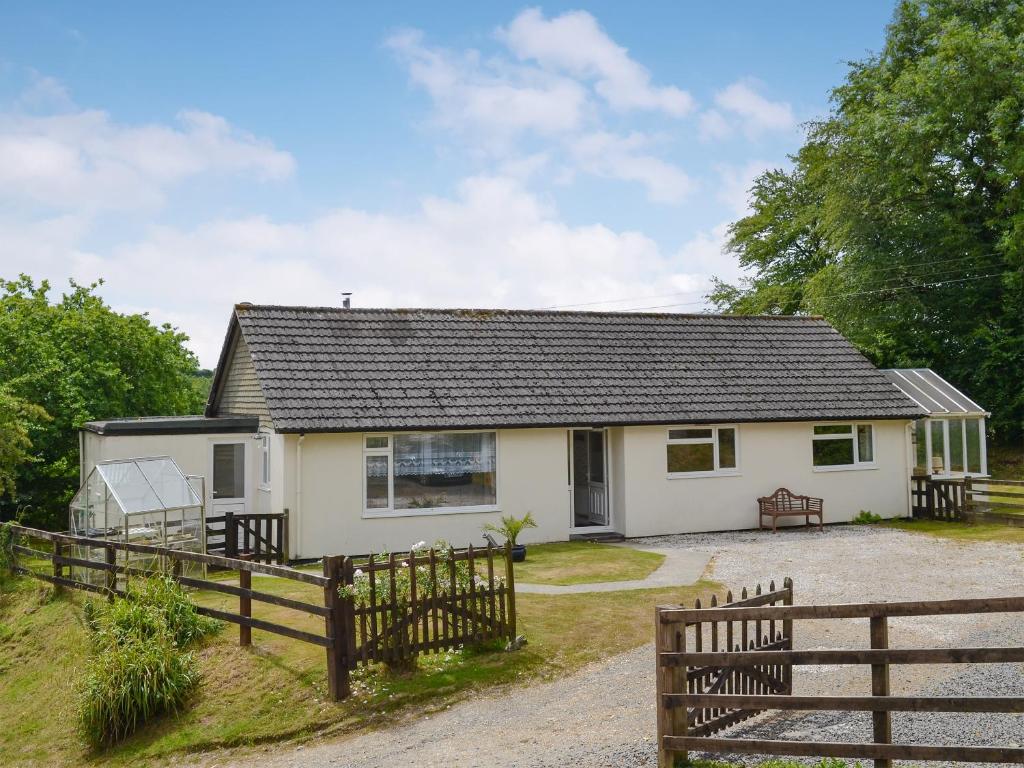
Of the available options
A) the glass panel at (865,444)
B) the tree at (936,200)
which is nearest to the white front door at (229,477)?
the glass panel at (865,444)

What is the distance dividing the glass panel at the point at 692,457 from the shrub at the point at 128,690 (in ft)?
43.9

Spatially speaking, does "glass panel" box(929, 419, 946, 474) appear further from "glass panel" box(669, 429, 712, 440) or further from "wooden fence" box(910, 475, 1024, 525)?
"glass panel" box(669, 429, 712, 440)

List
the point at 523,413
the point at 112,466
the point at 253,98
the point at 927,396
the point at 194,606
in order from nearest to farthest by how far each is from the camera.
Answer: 1. the point at 194,606
2. the point at 112,466
3. the point at 253,98
4. the point at 523,413
5. the point at 927,396

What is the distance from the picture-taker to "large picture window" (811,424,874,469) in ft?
74.2

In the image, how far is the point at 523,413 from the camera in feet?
65.4

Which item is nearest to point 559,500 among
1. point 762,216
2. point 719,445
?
point 719,445

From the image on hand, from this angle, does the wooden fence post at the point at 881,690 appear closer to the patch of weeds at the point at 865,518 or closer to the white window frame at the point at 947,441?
the patch of weeds at the point at 865,518

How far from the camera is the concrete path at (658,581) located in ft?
47.5

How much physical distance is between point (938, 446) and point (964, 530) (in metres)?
4.46

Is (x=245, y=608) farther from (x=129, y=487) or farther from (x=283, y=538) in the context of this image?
(x=283, y=538)

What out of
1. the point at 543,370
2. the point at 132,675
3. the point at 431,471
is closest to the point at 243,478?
the point at 431,471

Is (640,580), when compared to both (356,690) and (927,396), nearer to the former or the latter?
(356,690)

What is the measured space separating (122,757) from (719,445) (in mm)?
15424

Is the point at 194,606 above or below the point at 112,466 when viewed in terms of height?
below
